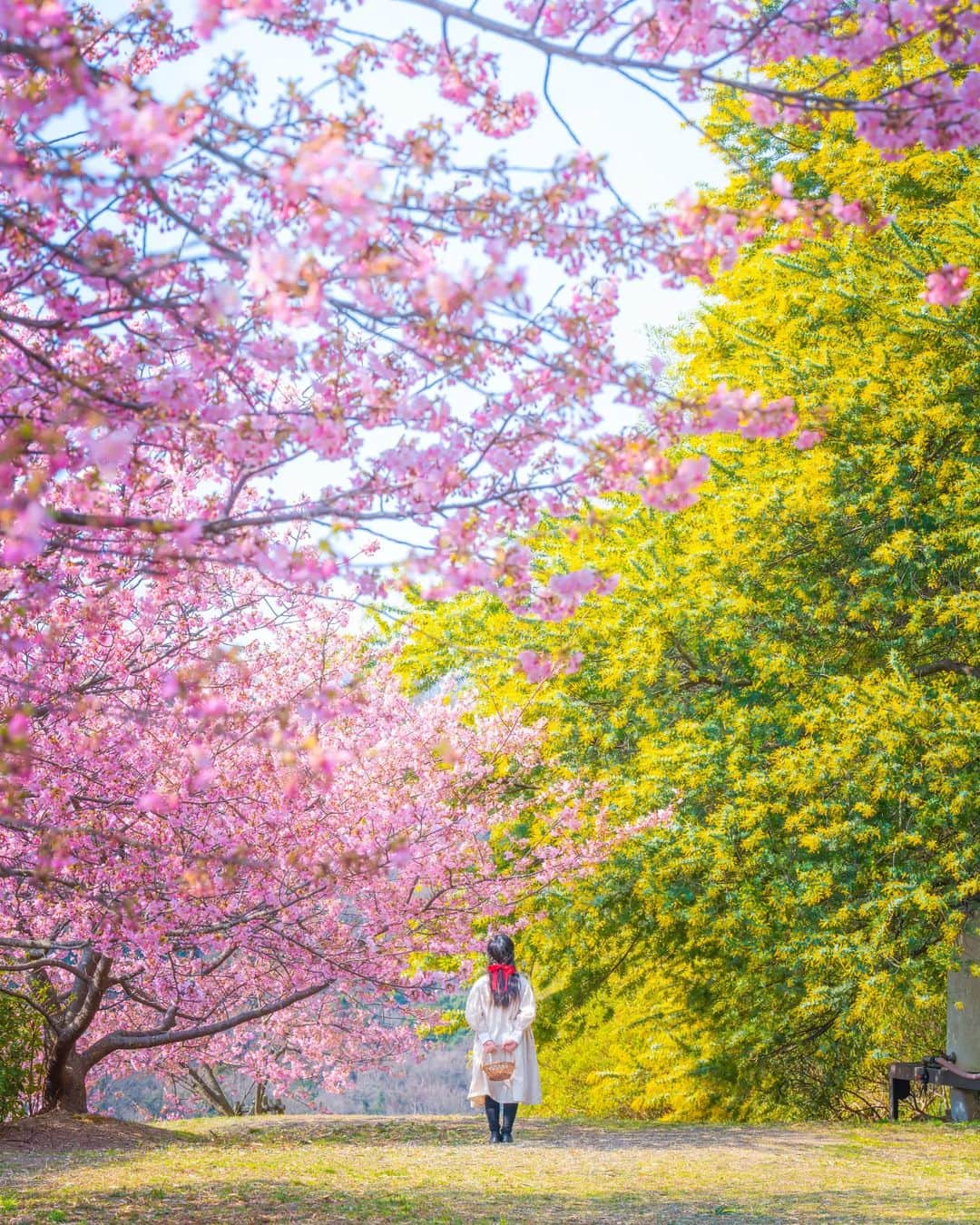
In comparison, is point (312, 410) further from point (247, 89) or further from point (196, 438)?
point (247, 89)

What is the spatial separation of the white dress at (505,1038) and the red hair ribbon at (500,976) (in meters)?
0.07

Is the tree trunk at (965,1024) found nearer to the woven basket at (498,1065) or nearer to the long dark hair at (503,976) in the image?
the long dark hair at (503,976)

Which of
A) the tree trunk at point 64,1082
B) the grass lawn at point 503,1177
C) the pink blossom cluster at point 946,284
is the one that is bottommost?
the grass lawn at point 503,1177

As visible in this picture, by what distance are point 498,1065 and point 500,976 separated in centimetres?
62

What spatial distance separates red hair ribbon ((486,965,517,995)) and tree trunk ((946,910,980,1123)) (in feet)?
16.0

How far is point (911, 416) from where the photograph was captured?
12.0 metres

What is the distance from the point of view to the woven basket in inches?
Result: 371

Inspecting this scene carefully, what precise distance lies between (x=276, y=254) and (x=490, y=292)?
0.74 meters

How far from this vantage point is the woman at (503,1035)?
31.4ft

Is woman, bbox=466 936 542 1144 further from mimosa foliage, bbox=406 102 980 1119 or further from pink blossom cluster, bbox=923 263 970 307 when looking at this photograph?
pink blossom cluster, bbox=923 263 970 307

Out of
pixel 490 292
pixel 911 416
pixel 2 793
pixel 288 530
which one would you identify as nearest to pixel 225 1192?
pixel 2 793

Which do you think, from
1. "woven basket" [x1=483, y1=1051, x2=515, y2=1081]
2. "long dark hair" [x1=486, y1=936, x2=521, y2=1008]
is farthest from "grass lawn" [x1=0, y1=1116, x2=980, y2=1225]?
"long dark hair" [x1=486, y1=936, x2=521, y2=1008]

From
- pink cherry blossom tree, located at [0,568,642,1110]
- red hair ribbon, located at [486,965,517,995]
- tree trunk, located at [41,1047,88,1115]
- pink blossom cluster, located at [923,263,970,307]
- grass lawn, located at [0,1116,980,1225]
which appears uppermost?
pink blossom cluster, located at [923,263,970,307]

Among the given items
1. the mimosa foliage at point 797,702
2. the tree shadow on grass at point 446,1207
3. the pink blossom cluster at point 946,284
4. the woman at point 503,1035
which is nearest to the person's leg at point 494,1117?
the woman at point 503,1035
